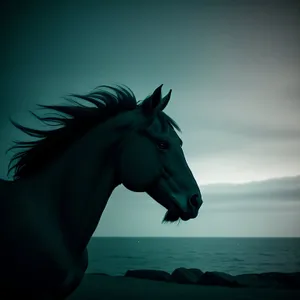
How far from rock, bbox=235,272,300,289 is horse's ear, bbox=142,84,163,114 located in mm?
4211

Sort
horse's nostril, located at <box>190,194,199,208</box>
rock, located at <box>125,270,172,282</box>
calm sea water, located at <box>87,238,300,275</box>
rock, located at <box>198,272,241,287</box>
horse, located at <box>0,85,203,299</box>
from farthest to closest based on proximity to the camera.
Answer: calm sea water, located at <box>87,238,300,275</box> → rock, located at <box>125,270,172,282</box> → rock, located at <box>198,272,241,287</box> → horse's nostril, located at <box>190,194,199,208</box> → horse, located at <box>0,85,203,299</box>

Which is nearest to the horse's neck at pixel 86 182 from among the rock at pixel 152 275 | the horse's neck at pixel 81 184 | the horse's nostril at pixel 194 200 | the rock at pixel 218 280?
the horse's neck at pixel 81 184

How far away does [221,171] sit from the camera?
4.79 m

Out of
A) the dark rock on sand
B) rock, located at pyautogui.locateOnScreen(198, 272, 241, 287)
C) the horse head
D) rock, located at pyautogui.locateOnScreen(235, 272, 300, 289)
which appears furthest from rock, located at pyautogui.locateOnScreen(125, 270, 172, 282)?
the horse head

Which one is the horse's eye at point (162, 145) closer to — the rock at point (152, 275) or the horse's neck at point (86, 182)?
the horse's neck at point (86, 182)

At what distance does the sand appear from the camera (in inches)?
135

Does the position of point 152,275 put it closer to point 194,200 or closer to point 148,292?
point 148,292

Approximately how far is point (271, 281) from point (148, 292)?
263 centimetres

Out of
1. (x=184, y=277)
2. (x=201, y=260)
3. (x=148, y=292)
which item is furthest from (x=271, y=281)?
(x=201, y=260)

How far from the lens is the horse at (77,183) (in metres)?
1.07

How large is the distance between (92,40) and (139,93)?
1.86 feet

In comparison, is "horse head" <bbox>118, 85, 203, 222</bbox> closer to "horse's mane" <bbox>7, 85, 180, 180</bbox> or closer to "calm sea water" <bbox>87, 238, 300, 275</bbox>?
"horse's mane" <bbox>7, 85, 180, 180</bbox>

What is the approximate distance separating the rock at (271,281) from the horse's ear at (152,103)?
421 centimetres

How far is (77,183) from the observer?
1.19 m
